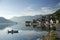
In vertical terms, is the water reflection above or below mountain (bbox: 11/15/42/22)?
below

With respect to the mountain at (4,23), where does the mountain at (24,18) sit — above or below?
above

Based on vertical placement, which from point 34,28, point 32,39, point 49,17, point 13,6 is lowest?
point 32,39

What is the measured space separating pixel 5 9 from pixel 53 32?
90 centimetres

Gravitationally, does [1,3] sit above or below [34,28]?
above

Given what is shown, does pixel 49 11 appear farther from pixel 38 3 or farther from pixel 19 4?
pixel 19 4

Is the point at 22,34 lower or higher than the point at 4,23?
lower

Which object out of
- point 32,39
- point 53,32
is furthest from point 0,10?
point 53,32

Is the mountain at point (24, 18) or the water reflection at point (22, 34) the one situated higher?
the mountain at point (24, 18)

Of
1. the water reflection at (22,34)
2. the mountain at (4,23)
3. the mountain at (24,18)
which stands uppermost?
the mountain at (24,18)

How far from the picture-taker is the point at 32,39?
7.84 feet

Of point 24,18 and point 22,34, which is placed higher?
point 24,18

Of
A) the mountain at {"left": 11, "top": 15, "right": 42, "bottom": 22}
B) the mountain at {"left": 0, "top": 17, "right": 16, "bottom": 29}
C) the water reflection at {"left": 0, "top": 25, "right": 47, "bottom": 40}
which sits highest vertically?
the mountain at {"left": 11, "top": 15, "right": 42, "bottom": 22}

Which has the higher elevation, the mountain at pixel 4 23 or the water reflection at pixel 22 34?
the mountain at pixel 4 23

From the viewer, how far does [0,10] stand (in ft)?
7.95
